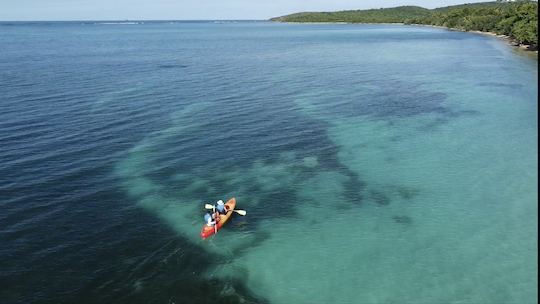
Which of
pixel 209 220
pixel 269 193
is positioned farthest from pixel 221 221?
pixel 269 193

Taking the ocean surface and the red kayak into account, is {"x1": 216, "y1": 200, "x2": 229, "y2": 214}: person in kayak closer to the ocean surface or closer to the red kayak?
the red kayak

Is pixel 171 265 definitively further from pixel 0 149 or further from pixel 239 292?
pixel 0 149

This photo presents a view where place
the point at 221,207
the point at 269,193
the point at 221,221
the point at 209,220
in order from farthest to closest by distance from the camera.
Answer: the point at 269,193 < the point at 221,207 < the point at 221,221 < the point at 209,220

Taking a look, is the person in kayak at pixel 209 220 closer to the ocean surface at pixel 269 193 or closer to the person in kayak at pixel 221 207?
the person in kayak at pixel 221 207

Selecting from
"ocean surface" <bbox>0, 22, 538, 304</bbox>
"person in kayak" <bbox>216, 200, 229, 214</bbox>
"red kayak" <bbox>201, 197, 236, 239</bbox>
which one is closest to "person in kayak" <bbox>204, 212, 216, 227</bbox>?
"red kayak" <bbox>201, 197, 236, 239</bbox>

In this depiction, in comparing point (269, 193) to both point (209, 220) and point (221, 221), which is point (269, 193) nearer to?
point (221, 221)

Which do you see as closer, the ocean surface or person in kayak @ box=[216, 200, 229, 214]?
the ocean surface
